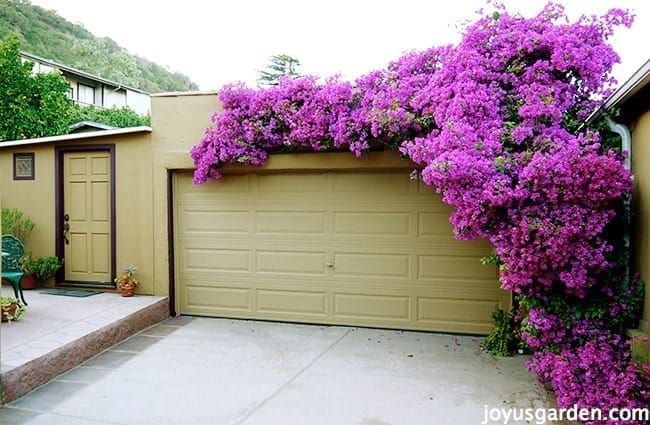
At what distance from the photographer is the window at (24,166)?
8.13 metres

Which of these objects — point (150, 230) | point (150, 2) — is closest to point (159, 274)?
point (150, 230)

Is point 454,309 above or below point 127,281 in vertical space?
below

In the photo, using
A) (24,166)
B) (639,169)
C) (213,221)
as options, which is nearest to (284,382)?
(213,221)

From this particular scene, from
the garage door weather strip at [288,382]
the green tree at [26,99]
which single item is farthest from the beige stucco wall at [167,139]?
the green tree at [26,99]

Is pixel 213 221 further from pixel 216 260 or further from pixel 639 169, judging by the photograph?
pixel 639 169

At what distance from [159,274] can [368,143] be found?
10.9 feet

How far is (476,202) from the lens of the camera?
175 inches

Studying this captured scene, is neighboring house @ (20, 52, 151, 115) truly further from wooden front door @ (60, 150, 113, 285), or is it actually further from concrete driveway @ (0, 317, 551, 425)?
concrete driveway @ (0, 317, 551, 425)

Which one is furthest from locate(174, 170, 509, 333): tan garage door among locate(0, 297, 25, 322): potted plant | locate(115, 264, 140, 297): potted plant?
locate(0, 297, 25, 322): potted plant

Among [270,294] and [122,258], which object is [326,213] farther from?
[122,258]

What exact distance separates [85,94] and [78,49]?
9784 mm

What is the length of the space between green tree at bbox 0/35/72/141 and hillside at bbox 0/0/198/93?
15.5 metres

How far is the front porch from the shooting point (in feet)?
15.9

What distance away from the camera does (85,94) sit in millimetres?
28281
